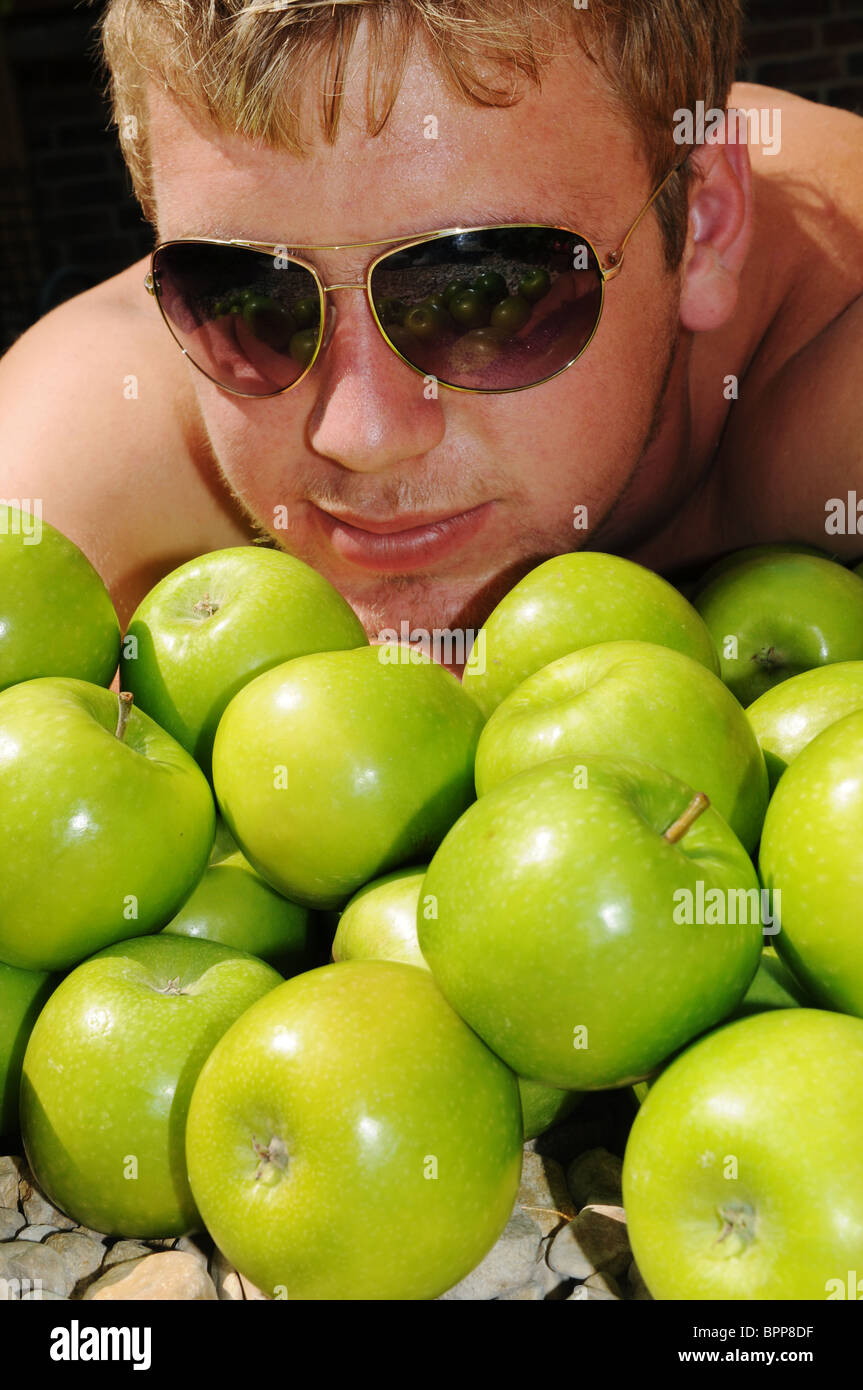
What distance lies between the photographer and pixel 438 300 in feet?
3.92

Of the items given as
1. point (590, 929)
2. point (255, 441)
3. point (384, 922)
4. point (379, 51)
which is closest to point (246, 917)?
point (384, 922)

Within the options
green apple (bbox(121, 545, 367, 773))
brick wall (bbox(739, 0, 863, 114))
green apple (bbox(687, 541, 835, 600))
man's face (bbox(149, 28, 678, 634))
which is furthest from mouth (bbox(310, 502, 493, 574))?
brick wall (bbox(739, 0, 863, 114))

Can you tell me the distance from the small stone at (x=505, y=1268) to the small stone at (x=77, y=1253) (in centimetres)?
23

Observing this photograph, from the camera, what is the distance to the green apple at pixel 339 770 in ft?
2.73

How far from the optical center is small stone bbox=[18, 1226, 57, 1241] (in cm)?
78

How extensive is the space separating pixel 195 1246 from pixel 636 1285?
11.0 inches

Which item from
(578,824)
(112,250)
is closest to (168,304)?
(578,824)

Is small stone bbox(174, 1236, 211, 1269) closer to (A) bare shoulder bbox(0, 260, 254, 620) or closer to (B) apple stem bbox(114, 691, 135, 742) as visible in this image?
(B) apple stem bbox(114, 691, 135, 742)

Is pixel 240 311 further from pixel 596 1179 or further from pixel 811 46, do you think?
pixel 811 46

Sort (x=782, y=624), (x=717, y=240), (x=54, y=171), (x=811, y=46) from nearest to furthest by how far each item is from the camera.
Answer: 1. (x=782, y=624)
2. (x=717, y=240)
3. (x=811, y=46)
4. (x=54, y=171)

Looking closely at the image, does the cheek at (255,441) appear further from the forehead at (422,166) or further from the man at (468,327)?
the forehead at (422,166)

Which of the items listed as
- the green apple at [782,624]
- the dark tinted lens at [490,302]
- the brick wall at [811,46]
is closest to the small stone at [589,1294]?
the green apple at [782,624]

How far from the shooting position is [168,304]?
141cm
